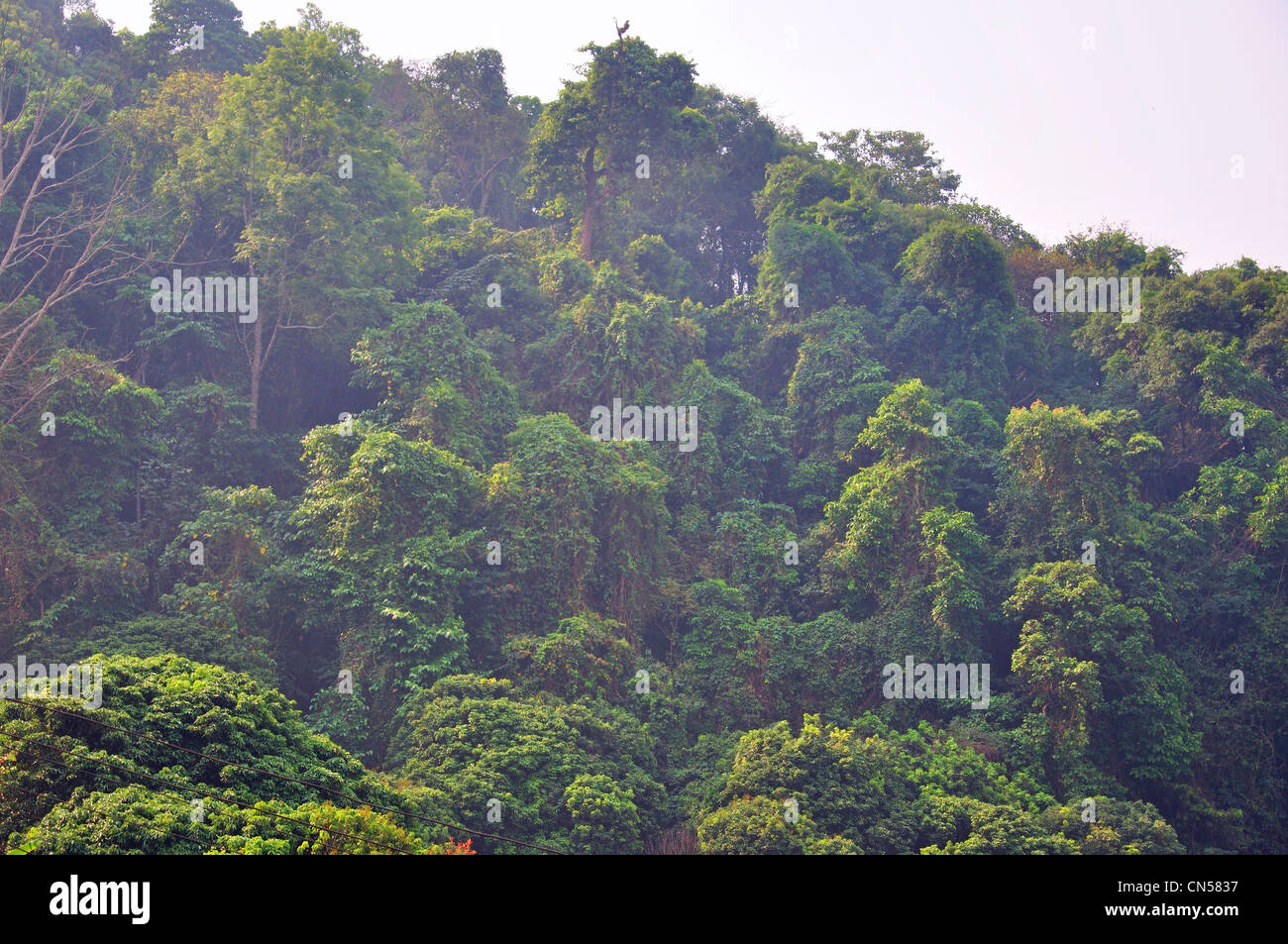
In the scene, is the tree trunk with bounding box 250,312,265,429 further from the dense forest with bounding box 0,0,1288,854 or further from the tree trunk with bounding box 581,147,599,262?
the tree trunk with bounding box 581,147,599,262

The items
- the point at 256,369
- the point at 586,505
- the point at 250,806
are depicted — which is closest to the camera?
the point at 250,806

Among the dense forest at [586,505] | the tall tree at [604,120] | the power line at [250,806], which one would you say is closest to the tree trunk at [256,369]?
the dense forest at [586,505]

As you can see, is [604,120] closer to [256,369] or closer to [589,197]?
[589,197]

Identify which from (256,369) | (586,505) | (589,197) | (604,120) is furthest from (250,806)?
(604,120)

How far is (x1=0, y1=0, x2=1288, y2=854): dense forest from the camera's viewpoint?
15789 millimetres

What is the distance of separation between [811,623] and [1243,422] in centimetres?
1068

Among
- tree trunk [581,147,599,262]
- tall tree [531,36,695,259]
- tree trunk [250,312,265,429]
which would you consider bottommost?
tree trunk [250,312,265,429]

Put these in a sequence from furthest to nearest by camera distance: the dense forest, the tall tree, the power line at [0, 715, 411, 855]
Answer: the tall tree, the dense forest, the power line at [0, 715, 411, 855]

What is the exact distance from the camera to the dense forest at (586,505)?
15.8m

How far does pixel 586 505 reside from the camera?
838 inches

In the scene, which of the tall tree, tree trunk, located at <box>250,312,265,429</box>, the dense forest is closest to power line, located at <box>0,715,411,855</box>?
the dense forest

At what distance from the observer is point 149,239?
24.0 m

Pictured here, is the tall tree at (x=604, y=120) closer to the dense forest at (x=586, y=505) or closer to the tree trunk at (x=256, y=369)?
the dense forest at (x=586, y=505)
